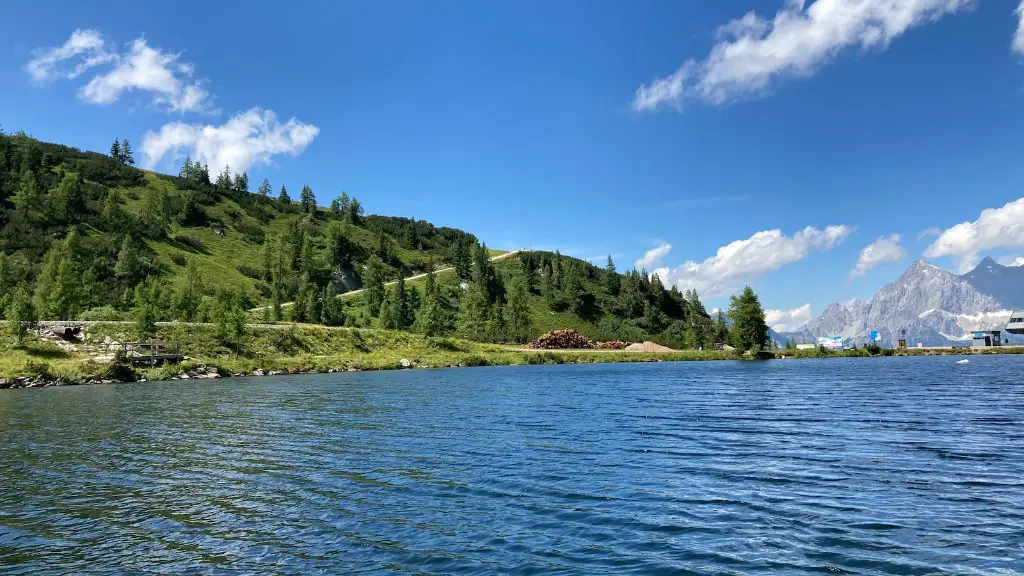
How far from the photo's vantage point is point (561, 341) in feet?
520

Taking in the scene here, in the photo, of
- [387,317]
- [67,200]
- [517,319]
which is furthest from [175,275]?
[517,319]

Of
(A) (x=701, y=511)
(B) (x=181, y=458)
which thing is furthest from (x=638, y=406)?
(B) (x=181, y=458)

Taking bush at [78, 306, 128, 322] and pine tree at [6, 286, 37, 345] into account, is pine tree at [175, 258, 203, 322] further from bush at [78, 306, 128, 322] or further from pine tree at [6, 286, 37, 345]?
pine tree at [6, 286, 37, 345]

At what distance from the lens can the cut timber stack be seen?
156 metres

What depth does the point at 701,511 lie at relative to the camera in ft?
45.0

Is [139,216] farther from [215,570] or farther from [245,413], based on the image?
[215,570]

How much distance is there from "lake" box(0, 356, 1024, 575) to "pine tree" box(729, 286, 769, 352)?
95.9 meters

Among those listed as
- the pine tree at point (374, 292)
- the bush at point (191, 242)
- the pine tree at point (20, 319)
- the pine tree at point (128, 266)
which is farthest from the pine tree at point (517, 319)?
the pine tree at point (20, 319)

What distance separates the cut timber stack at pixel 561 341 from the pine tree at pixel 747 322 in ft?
147

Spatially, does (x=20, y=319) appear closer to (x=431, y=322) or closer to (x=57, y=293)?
(x=57, y=293)

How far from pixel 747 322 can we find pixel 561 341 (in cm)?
5140

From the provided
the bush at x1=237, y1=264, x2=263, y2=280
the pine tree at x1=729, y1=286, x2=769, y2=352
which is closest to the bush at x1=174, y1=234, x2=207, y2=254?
the bush at x1=237, y1=264, x2=263, y2=280

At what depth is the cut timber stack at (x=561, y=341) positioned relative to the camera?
156125 millimetres

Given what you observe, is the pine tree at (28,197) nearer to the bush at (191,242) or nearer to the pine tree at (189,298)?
the bush at (191,242)
